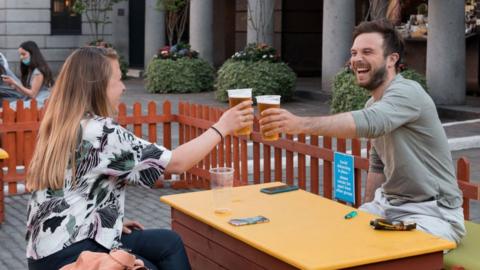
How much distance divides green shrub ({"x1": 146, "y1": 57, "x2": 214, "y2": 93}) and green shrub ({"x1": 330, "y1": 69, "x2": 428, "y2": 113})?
675cm

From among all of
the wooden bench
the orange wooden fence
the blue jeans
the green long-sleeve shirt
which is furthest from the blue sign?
the blue jeans

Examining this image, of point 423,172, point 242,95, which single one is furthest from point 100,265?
point 423,172

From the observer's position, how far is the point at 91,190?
14.6ft

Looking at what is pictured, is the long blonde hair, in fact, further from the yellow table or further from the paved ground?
the paved ground

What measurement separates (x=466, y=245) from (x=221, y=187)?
1.49 metres

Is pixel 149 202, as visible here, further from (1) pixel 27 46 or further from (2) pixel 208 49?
(2) pixel 208 49

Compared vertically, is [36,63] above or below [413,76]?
above

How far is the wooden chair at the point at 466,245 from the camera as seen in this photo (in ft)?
16.0

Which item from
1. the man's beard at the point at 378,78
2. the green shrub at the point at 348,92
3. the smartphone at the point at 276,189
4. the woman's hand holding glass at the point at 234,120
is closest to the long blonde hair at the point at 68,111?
the woman's hand holding glass at the point at 234,120

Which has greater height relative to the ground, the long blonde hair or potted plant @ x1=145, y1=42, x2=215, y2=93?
the long blonde hair

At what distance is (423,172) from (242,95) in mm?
1189

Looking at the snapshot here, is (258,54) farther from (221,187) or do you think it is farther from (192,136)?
(221,187)

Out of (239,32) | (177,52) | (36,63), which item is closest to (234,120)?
(36,63)

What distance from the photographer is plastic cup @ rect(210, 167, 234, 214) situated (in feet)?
16.1
